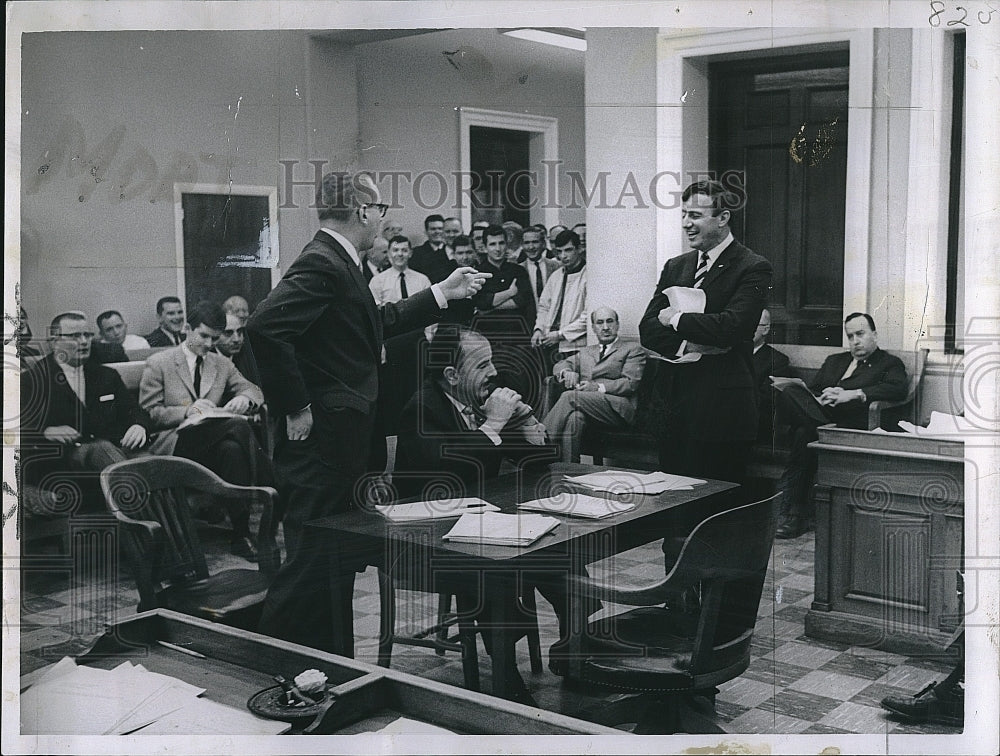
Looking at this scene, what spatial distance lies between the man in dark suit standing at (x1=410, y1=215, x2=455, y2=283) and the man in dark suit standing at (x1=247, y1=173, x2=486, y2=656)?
3 cm

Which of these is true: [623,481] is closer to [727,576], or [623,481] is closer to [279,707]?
[727,576]

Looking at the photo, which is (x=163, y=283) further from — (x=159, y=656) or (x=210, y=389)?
(x=159, y=656)

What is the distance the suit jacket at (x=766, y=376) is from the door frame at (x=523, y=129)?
0.68 m

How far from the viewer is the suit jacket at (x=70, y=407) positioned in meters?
2.74

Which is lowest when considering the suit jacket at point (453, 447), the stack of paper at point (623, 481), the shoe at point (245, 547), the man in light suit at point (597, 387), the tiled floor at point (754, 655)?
the tiled floor at point (754, 655)

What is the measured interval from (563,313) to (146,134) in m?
1.16

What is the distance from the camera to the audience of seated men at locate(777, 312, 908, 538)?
8.79ft

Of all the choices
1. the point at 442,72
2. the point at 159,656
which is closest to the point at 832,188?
the point at 442,72

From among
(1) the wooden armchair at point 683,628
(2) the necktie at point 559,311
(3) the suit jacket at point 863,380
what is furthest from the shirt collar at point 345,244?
(3) the suit jacket at point 863,380

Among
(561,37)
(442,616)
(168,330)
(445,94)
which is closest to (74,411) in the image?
(168,330)

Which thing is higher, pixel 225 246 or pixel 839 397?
pixel 225 246

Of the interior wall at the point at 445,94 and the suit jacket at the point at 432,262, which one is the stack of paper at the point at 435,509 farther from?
the interior wall at the point at 445,94

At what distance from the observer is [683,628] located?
2701 millimetres

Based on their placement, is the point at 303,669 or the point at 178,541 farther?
the point at 178,541
